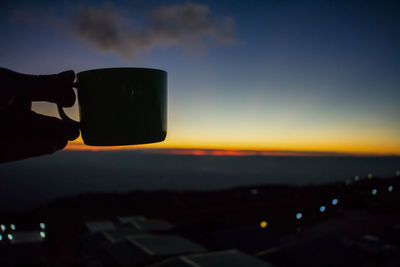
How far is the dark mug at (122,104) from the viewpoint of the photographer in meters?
0.87

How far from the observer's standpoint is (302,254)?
Answer: 7.14 meters

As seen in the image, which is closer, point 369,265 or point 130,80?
point 130,80

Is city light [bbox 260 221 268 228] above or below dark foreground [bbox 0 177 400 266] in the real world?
below

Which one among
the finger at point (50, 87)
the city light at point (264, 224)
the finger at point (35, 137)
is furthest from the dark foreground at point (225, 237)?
the finger at point (50, 87)

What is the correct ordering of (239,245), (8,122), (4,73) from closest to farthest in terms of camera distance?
(4,73) < (8,122) < (239,245)

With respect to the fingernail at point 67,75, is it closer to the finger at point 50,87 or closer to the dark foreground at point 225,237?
the finger at point 50,87

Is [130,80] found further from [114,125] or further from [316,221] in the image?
[316,221]

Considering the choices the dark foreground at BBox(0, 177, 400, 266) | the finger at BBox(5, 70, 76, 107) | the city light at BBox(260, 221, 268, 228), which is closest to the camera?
the finger at BBox(5, 70, 76, 107)

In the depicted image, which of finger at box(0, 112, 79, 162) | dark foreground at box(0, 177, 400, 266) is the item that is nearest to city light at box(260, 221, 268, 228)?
dark foreground at box(0, 177, 400, 266)

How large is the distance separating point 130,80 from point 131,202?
→ 29.9 metres

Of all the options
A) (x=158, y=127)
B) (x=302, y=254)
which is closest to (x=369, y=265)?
(x=302, y=254)

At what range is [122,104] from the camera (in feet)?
2.88

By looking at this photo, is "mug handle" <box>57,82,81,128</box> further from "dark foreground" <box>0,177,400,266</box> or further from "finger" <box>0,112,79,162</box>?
"dark foreground" <box>0,177,400,266</box>

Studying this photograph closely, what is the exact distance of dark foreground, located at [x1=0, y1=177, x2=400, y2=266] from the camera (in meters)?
6.48
